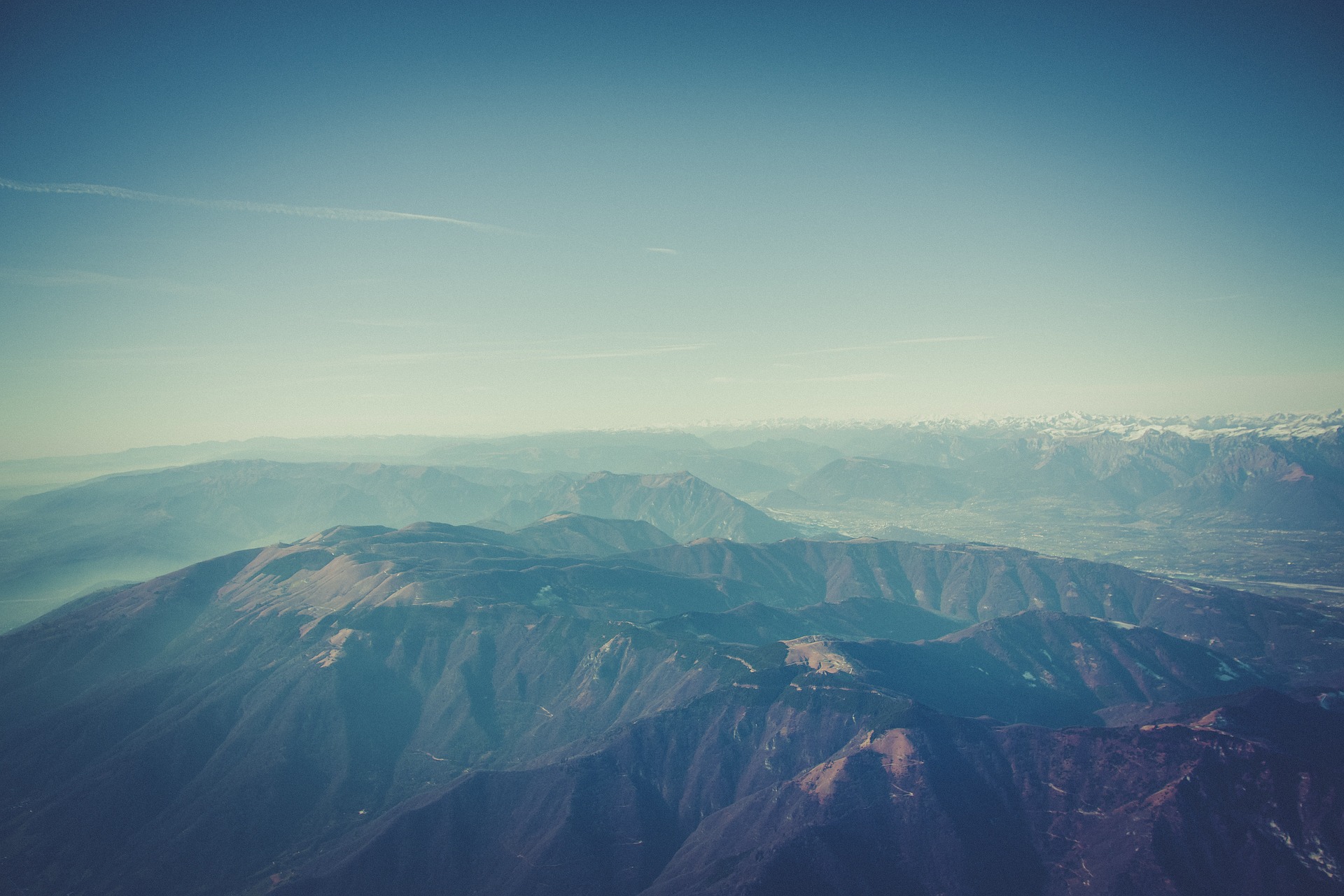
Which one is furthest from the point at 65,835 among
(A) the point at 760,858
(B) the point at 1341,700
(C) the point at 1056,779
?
(B) the point at 1341,700

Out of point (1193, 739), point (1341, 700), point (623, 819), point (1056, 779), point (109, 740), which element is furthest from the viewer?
point (109, 740)

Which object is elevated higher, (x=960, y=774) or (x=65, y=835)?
(x=960, y=774)

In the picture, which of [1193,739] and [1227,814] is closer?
[1227,814]

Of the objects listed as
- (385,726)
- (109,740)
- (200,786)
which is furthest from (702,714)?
(109,740)

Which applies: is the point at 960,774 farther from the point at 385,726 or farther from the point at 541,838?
the point at 385,726

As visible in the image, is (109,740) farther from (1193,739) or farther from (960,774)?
(1193,739)

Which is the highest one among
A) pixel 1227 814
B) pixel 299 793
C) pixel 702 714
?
→ pixel 1227 814

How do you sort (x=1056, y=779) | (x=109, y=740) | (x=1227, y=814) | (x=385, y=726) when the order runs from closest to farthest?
(x=1227, y=814), (x=1056, y=779), (x=109, y=740), (x=385, y=726)

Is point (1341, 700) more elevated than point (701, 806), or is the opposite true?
point (1341, 700)

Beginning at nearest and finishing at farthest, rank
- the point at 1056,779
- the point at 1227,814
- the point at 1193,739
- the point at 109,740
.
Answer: the point at 1227,814 < the point at 1193,739 < the point at 1056,779 < the point at 109,740
